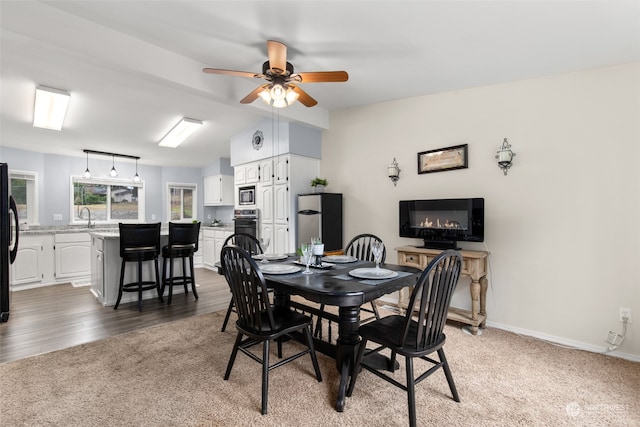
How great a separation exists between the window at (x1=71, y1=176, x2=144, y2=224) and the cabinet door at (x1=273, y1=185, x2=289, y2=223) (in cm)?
361

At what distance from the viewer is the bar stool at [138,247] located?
364 cm

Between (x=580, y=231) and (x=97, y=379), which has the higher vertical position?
(x=580, y=231)

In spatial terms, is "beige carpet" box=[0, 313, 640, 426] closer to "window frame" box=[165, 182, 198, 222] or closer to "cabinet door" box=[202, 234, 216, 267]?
"cabinet door" box=[202, 234, 216, 267]

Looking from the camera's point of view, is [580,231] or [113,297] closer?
[580,231]

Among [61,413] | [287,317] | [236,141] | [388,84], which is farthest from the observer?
[236,141]

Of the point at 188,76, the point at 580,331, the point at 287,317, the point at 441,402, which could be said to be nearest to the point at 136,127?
the point at 188,76

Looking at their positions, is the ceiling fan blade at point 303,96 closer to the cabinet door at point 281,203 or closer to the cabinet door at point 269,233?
the cabinet door at point 281,203

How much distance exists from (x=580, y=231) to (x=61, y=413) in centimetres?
401

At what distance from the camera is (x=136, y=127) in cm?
463

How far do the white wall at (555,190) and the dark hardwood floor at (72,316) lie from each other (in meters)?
3.22

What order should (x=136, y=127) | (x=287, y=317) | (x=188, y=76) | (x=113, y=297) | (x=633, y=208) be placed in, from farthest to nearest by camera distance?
(x=136, y=127)
(x=113, y=297)
(x=188, y=76)
(x=633, y=208)
(x=287, y=317)

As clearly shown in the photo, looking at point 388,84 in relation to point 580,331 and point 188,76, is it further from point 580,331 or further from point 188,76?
point 580,331

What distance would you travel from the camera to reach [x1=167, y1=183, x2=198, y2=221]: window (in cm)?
692

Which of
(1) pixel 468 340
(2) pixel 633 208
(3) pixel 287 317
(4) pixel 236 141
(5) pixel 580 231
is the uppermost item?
(4) pixel 236 141
